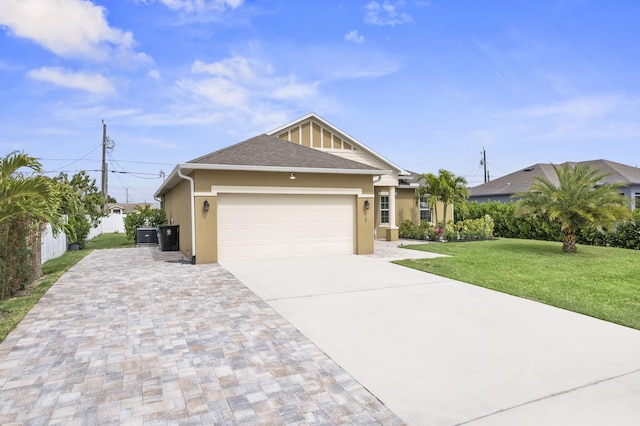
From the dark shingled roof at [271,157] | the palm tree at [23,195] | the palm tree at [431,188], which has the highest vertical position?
the dark shingled roof at [271,157]

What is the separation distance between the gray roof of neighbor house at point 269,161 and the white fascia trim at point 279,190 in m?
0.58

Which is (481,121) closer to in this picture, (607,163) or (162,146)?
(607,163)

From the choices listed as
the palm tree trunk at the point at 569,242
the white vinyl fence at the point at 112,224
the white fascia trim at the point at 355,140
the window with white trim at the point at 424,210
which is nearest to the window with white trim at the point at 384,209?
the white fascia trim at the point at 355,140

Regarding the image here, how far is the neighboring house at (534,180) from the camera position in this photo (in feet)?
76.0

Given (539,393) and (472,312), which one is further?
(472,312)

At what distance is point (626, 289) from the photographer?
7.58 m

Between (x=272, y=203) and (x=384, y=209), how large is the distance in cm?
862

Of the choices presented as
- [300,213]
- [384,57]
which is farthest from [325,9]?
[300,213]

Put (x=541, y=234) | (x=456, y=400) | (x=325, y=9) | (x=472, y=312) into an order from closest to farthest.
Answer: (x=456, y=400) < (x=472, y=312) < (x=325, y=9) < (x=541, y=234)

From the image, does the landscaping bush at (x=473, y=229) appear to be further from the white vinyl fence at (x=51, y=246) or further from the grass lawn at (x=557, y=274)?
the white vinyl fence at (x=51, y=246)

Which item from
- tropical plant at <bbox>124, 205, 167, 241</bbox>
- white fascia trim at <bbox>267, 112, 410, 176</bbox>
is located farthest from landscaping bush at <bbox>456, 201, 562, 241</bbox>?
tropical plant at <bbox>124, 205, 167, 241</bbox>

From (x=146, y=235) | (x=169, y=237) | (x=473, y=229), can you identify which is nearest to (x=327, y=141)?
(x=473, y=229)

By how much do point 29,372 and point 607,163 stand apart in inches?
1285

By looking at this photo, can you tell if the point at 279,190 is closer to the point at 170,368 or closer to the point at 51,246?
the point at 170,368
